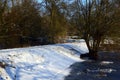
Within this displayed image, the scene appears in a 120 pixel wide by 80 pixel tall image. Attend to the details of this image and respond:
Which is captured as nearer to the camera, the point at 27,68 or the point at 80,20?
the point at 27,68

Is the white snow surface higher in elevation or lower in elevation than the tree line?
lower

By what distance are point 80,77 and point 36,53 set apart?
16.5ft

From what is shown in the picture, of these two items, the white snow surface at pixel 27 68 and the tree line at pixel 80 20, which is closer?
the white snow surface at pixel 27 68

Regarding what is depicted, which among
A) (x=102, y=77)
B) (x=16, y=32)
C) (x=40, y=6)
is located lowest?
(x=102, y=77)

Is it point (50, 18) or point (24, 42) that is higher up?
point (50, 18)

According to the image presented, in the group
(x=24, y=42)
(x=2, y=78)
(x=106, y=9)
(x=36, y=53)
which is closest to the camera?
(x=2, y=78)

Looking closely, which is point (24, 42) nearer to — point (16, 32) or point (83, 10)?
point (16, 32)

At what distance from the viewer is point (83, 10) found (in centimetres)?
3294

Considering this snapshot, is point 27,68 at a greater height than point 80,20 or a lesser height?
lesser

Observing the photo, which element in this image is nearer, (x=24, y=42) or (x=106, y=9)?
(x=106, y=9)

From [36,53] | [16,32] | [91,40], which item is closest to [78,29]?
[91,40]

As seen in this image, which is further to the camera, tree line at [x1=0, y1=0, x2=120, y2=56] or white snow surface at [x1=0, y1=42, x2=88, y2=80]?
tree line at [x1=0, y1=0, x2=120, y2=56]

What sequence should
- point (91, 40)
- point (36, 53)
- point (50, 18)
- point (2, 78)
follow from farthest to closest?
point (50, 18), point (91, 40), point (36, 53), point (2, 78)

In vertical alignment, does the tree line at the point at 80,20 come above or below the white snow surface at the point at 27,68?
above
